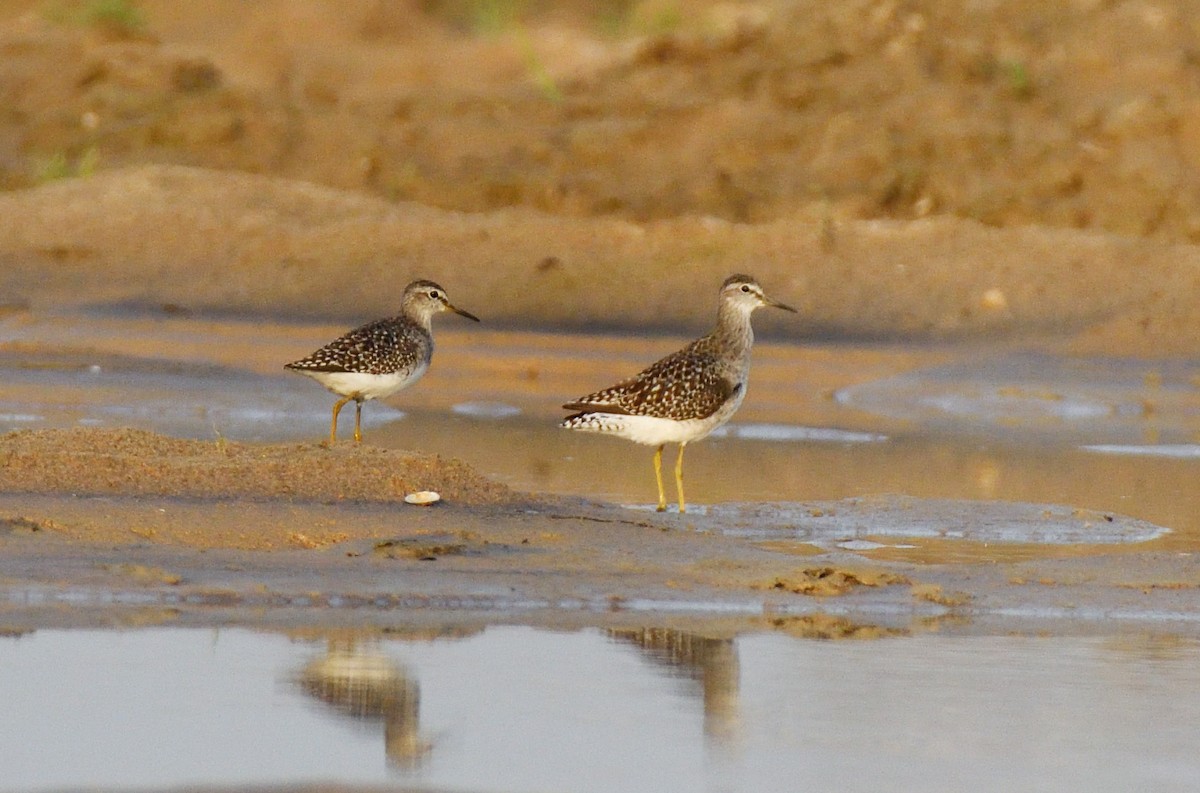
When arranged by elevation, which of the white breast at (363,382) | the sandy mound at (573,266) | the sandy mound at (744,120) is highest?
the sandy mound at (744,120)

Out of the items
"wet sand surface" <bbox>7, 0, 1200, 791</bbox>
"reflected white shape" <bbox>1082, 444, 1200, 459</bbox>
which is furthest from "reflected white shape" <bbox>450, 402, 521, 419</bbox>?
"reflected white shape" <bbox>1082, 444, 1200, 459</bbox>

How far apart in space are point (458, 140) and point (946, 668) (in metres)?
17.5

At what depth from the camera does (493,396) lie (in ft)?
54.7

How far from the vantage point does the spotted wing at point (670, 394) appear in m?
11.2

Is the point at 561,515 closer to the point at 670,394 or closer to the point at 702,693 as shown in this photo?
the point at 670,394

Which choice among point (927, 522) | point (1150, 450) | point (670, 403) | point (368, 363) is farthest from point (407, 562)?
point (1150, 450)

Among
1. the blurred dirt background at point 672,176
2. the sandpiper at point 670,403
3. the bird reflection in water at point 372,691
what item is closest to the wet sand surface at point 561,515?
the sandpiper at point 670,403

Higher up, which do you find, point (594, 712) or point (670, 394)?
point (670, 394)

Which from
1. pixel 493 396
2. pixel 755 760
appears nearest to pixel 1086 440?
pixel 493 396

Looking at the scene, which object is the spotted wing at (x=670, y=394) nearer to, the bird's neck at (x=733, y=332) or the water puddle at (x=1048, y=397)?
the bird's neck at (x=733, y=332)

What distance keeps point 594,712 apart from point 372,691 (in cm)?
66

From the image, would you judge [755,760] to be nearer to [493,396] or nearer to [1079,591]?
[1079,591]

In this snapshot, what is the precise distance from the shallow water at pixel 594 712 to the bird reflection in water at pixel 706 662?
1cm

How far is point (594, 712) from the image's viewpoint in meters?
6.50
